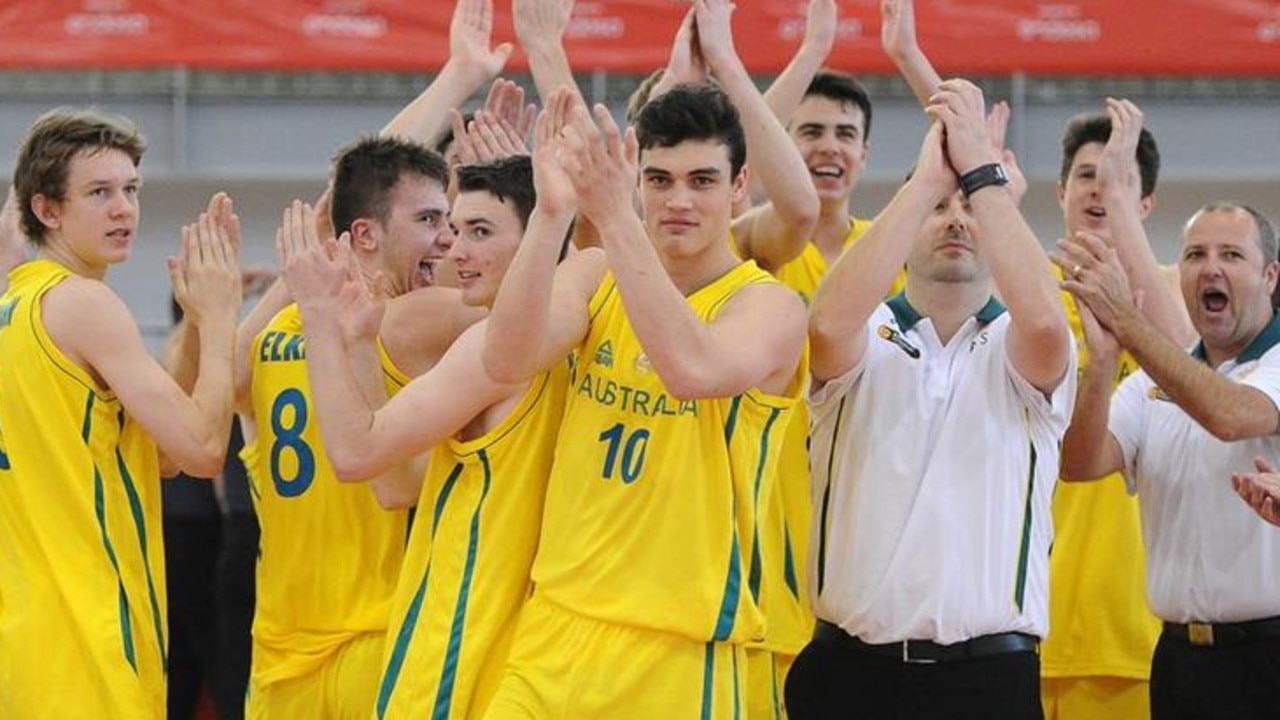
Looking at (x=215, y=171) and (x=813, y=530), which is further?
(x=215, y=171)

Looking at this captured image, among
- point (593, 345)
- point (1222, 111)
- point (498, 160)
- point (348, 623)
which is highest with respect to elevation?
point (1222, 111)

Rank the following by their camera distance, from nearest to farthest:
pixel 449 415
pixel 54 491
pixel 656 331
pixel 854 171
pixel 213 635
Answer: pixel 656 331 < pixel 449 415 < pixel 54 491 < pixel 854 171 < pixel 213 635

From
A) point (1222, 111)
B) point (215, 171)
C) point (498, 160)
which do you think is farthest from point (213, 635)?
point (1222, 111)

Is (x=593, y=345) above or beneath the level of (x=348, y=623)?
A: above

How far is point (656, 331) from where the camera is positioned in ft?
16.4

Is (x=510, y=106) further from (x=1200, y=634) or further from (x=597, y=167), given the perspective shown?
(x=1200, y=634)

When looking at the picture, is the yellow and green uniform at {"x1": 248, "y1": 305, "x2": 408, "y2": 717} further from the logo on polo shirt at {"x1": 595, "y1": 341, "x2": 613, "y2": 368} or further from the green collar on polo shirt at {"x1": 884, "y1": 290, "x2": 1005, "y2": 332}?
the green collar on polo shirt at {"x1": 884, "y1": 290, "x2": 1005, "y2": 332}

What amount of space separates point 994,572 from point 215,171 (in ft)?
31.5

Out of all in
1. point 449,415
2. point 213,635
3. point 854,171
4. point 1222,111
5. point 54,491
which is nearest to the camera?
point 449,415

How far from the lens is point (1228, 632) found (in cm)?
660

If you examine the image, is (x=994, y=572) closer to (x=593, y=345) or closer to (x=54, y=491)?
(x=593, y=345)

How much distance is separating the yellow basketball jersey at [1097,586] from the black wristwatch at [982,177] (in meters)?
1.67

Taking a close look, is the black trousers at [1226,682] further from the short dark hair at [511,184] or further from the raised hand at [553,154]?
the raised hand at [553,154]

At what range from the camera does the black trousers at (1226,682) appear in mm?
6539
